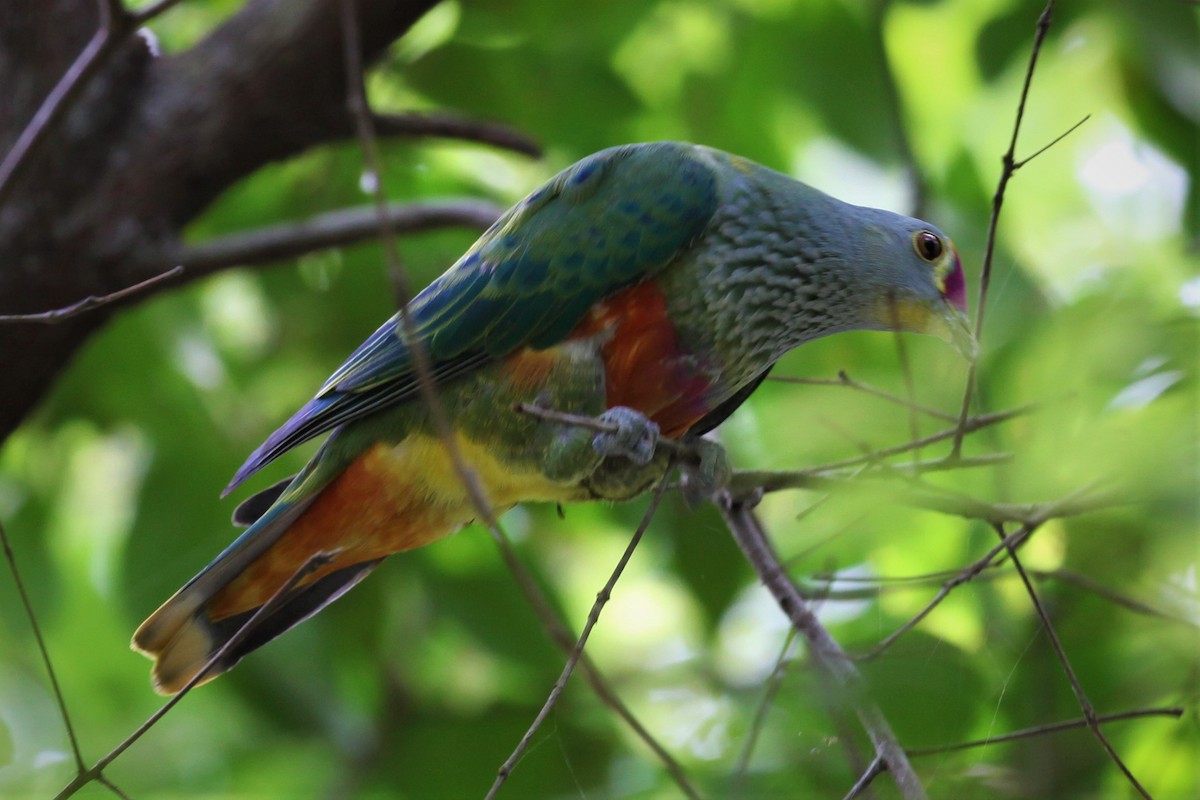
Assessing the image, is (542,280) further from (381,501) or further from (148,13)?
(148,13)

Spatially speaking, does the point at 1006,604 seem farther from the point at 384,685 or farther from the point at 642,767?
the point at 384,685

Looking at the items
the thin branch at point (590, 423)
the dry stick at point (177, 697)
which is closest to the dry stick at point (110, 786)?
the dry stick at point (177, 697)

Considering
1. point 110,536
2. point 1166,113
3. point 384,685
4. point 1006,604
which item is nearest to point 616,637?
point 384,685

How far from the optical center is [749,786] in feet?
6.72

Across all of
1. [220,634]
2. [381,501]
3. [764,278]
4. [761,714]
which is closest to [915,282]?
[764,278]

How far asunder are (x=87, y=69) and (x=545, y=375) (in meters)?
1.01

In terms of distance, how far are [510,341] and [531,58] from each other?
150 centimetres

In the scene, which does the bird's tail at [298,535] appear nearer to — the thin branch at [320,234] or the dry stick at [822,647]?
the dry stick at [822,647]

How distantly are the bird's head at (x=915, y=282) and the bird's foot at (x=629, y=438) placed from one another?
63cm

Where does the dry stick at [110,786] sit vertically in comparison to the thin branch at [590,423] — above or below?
below

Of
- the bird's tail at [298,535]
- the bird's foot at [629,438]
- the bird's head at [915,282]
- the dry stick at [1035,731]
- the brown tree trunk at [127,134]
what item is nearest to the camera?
the dry stick at [1035,731]

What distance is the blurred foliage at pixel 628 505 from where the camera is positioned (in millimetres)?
2207

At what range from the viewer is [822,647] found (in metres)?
2.05

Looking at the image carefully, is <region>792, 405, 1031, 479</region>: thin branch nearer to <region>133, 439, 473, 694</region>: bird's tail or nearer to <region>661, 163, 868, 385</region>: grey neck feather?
<region>661, 163, 868, 385</region>: grey neck feather
